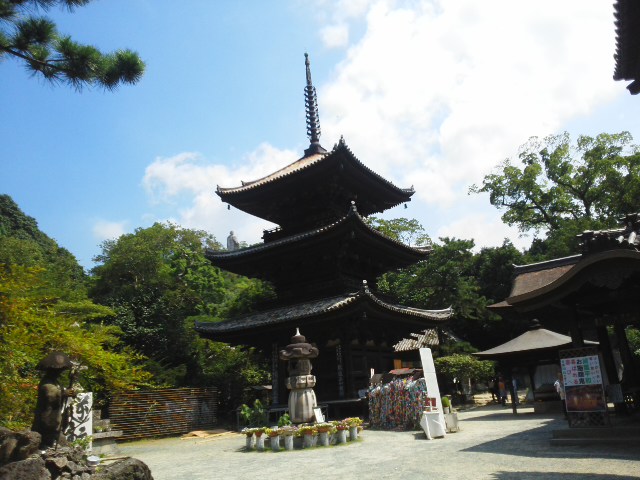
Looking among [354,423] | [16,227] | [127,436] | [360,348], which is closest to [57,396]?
[354,423]

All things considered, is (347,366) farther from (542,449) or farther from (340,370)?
(542,449)

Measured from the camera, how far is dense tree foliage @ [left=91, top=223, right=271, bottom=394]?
25.5 metres

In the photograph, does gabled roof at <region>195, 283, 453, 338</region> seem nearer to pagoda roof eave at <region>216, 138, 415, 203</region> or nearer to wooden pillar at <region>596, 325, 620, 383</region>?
pagoda roof eave at <region>216, 138, 415, 203</region>

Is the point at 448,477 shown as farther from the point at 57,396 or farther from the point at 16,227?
the point at 16,227

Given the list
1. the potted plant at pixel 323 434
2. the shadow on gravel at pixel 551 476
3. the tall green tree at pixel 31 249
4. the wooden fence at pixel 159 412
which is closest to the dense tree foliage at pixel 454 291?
the wooden fence at pixel 159 412

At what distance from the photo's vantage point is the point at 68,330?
→ 46.7ft

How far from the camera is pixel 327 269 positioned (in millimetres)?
20641

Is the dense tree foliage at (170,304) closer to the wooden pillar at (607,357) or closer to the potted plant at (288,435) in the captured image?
the potted plant at (288,435)

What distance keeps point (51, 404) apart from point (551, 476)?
818cm

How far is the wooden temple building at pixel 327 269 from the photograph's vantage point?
18.5 meters

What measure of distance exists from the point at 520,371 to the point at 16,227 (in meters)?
58.4

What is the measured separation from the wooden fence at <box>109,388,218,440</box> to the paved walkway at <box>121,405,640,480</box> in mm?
5173

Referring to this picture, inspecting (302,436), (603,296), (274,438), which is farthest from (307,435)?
(603,296)

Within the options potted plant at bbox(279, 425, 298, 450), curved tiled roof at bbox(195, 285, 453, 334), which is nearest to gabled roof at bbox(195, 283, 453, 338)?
curved tiled roof at bbox(195, 285, 453, 334)
